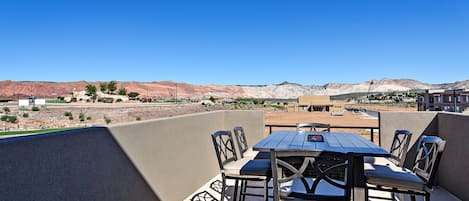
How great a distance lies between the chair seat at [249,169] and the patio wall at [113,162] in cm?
65

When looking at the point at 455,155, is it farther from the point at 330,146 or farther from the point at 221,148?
the point at 221,148

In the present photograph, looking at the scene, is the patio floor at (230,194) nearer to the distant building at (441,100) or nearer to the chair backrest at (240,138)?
the chair backrest at (240,138)

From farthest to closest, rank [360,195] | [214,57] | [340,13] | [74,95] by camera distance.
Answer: [74,95]
[214,57]
[340,13]
[360,195]

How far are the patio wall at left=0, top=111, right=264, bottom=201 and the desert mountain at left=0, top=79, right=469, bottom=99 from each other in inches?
2325

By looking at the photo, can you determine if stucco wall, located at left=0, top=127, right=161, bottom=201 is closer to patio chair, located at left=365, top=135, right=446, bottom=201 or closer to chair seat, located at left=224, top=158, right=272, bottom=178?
chair seat, located at left=224, top=158, right=272, bottom=178

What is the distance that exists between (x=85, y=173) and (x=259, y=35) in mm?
23692

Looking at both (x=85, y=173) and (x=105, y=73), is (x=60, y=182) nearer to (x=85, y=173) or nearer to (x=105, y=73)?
(x=85, y=173)

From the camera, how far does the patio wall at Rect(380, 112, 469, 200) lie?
2.81 meters

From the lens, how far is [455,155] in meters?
2.98

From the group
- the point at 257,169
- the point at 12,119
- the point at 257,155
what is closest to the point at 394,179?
the point at 257,169

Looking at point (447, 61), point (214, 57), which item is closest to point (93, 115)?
point (214, 57)

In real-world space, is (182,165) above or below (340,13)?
below

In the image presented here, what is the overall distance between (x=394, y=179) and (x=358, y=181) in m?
0.38

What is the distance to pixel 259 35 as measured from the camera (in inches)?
958
